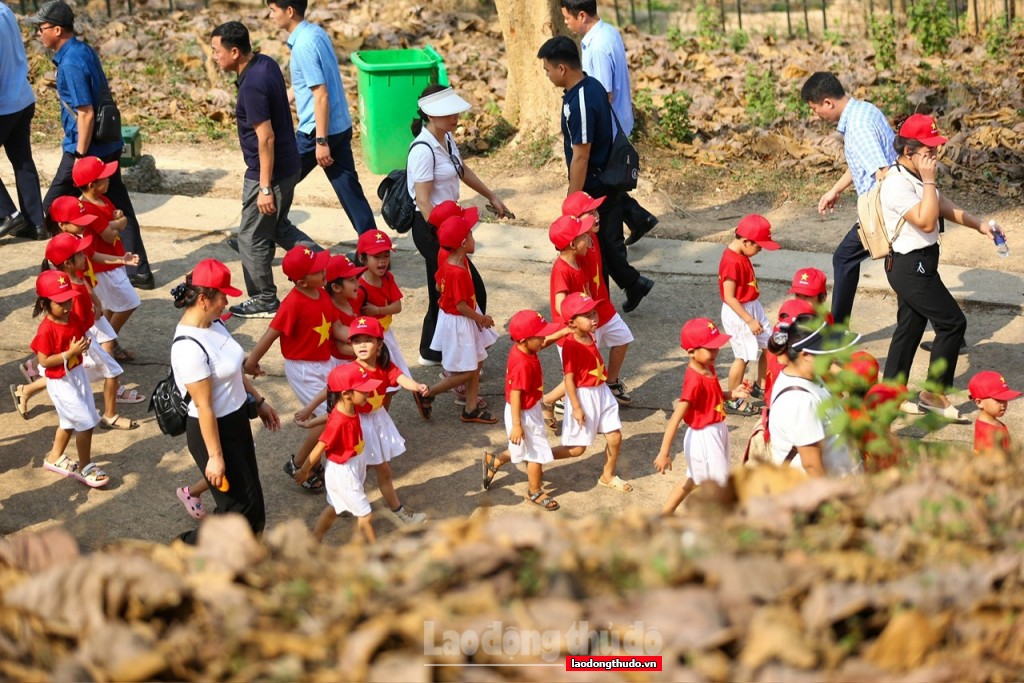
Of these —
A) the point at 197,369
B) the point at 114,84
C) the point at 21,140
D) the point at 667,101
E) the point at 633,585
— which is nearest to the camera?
the point at 633,585

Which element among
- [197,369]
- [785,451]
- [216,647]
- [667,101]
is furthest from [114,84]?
[216,647]

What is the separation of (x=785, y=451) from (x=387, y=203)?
3531 millimetres

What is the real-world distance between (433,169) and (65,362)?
2.59m

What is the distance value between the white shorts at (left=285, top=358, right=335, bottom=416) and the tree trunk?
5.98 meters

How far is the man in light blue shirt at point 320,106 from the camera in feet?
27.9

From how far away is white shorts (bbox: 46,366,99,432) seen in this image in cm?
632

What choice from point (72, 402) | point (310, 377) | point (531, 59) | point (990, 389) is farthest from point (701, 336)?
point (531, 59)

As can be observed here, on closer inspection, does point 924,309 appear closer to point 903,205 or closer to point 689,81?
point 903,205

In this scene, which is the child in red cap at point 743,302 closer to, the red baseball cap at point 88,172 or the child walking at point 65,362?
the child walking at point 65,362

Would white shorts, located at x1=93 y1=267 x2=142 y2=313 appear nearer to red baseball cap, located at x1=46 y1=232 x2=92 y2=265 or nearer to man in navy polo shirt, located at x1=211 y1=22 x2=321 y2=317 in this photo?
red baseball cap, located at x1=46 y1=232 x2=92 y2=265

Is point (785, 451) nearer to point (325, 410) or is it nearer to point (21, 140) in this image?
point (325, 410)

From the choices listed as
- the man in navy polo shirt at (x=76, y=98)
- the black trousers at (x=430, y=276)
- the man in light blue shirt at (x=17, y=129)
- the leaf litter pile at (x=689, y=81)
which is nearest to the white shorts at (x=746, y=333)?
the black trousers at (x=430, y=276)

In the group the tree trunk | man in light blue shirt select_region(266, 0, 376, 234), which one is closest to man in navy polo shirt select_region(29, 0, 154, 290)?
man in light blue shirt select_region(266, 0, 376, 234)

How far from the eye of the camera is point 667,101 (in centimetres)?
1231
